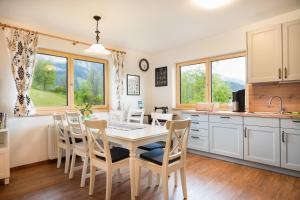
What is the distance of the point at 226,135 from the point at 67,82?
3006mm

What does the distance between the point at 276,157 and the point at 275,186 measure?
0.51 m

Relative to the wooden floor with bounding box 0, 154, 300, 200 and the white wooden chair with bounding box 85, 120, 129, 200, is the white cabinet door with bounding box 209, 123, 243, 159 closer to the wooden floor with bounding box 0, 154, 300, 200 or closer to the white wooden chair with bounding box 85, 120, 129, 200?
the wooden floor with bounding box 0, 154, 300, 200

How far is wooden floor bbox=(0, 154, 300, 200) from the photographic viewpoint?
6.89 ft

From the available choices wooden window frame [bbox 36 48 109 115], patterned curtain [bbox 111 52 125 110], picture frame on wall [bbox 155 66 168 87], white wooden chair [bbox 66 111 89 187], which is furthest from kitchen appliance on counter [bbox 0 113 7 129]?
picture frame on wall [bbox 155 66 168 87]

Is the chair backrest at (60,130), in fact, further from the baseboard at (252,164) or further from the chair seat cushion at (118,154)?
the baseboard at (252,164)

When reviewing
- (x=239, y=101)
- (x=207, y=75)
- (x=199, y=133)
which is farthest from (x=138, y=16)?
(x=199, y=133)

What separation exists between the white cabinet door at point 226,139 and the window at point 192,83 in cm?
89

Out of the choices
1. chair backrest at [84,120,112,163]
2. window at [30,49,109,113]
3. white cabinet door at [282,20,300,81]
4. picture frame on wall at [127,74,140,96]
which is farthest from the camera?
picture frame on wall at [127,74,140,96]

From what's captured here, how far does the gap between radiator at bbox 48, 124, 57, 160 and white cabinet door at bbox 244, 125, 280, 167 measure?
10.2ft

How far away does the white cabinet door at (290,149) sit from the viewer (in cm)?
250

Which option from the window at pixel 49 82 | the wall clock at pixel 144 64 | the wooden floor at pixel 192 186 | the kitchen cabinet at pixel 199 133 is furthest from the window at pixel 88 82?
the kitchen cabinet at pixel 199 133

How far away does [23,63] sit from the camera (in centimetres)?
285

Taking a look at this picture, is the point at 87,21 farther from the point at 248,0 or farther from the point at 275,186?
the point at 275,186

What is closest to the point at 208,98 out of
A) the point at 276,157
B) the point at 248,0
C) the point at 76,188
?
the point at 276,157
